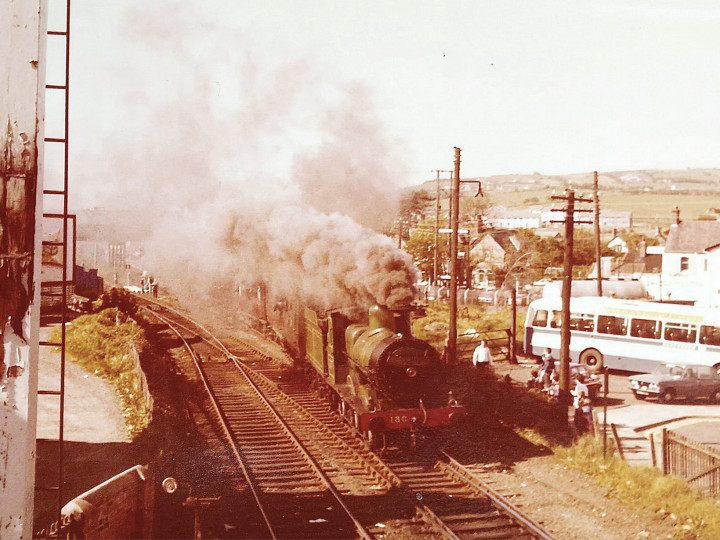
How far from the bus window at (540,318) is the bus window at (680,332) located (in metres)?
3.72

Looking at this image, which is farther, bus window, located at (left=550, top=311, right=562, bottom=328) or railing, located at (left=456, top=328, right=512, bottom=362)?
railing, located at (left=456, top=328, right=512, bottom=362)

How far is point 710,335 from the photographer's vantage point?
1819 cm

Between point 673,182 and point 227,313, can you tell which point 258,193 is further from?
point 673,182

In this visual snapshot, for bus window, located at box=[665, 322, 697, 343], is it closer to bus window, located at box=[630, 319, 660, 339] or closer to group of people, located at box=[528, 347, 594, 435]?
bus window, located at box=[630, 319, 660, 339]

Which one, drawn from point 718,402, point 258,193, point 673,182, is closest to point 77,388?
point 258,193

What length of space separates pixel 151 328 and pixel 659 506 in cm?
1772

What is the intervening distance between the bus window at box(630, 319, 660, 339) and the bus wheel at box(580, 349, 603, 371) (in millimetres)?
1248

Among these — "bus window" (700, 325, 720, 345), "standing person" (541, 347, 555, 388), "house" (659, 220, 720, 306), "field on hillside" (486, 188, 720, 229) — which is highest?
"field on hillside" (486, 188, 720, 229)

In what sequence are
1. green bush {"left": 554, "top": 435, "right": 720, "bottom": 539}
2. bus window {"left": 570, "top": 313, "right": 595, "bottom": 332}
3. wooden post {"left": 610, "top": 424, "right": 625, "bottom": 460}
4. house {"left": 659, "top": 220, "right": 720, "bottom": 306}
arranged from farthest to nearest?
house {"left": 659, "top": 220, "right": 720, "bottom": 306} < bus window {"left": 570, "top": 313, "right": 595, "bottom": 332} < wooden post {"left": 610, "top": 424, "right": 625, "bottom": 460} < green bush {"left": 554, "top": 435, "right": 720, "bottom": 539}

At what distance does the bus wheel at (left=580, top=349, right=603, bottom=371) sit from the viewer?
→ 20.2 meters

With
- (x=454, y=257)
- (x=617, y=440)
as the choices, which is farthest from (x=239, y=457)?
(x=454, y=257)

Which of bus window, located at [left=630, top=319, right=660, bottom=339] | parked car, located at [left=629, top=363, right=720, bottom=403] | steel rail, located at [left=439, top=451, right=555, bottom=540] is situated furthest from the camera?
bus window, located at [left=630, top=319, right=660, bottom=339]

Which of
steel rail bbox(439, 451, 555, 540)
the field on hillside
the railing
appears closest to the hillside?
the field on hillside

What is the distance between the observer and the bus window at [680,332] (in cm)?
1842
